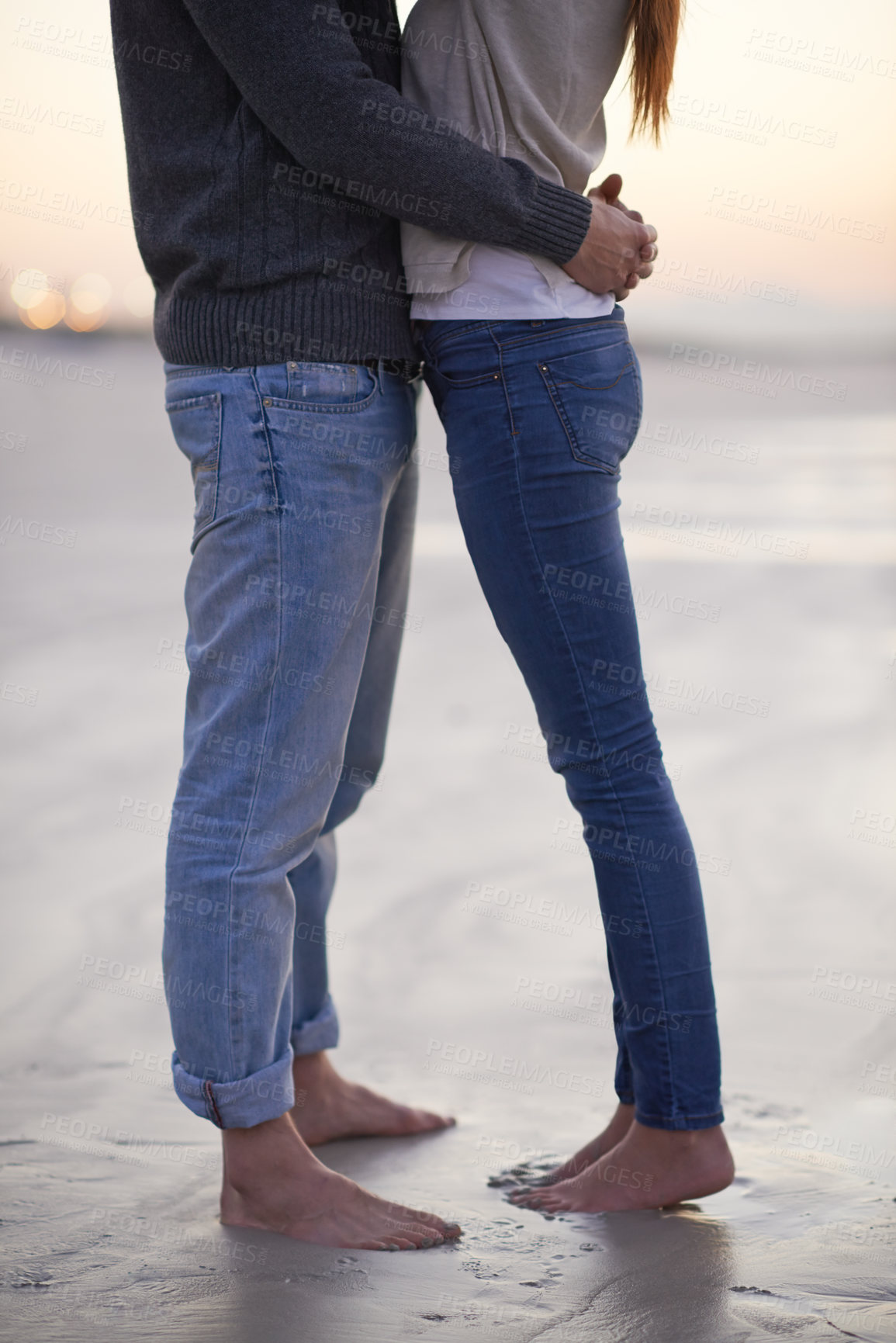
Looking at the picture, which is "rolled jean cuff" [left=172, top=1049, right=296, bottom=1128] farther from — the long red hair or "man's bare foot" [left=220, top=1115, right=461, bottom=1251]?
the long red hair

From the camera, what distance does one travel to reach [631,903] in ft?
4.74

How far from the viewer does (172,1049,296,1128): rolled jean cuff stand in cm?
130

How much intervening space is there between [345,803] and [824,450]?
7740 millimetres

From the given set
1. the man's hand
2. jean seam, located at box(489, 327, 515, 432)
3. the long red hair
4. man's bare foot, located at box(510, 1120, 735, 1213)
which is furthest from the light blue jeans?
the long red hair

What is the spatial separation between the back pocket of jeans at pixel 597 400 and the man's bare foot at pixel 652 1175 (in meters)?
0.79

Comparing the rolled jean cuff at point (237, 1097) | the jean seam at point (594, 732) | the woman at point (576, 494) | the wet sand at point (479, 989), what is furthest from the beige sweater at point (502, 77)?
the rolled jean cuff at point (237, 1097)

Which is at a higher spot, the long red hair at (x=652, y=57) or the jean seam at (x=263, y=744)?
the long red hair at (x=652, y=57)

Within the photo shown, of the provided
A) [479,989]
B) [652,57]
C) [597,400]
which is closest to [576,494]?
[597,400]

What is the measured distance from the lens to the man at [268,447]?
50.5 inches

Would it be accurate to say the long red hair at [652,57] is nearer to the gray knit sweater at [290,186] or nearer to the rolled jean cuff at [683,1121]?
the gray knit sweater at [290,186]

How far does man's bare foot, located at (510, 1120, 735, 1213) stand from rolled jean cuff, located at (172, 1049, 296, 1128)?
1.17ft

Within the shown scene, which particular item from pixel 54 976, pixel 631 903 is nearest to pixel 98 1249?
pixel 631 903

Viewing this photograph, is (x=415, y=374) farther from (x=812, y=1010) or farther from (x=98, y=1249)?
(x=812, y=1010)

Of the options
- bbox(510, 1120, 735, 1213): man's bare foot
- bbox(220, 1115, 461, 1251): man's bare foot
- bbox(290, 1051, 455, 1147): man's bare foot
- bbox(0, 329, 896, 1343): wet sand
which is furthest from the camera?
bbox(290, 1051, 455, 1147): man's bare foot
